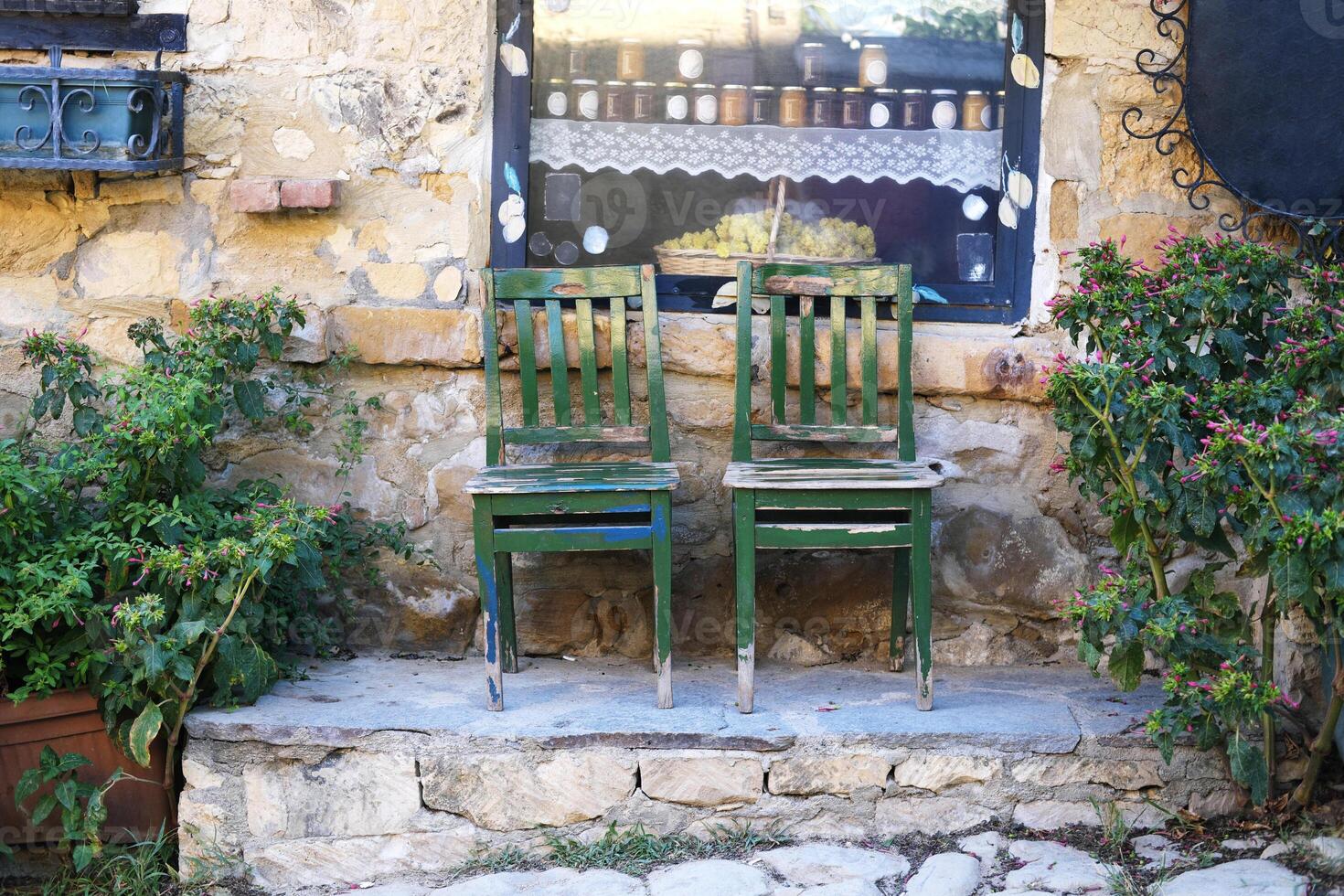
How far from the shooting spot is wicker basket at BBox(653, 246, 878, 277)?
11.3ft

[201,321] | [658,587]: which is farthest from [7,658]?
[658,587]

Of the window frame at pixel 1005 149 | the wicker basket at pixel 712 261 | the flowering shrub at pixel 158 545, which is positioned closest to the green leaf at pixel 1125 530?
the window frame at pixel 1005 149

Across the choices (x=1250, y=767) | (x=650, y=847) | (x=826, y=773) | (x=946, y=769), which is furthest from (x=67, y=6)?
(x=1250, y=767)

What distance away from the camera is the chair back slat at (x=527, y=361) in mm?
3205

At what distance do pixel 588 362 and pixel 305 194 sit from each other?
846 millimetres

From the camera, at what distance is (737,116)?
3475 millimetres

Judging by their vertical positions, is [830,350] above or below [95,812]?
Answer: above

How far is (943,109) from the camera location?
3455mm

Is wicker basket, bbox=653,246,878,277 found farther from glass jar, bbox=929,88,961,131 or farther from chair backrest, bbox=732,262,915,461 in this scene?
glass jar, bbox=929,88,961,131

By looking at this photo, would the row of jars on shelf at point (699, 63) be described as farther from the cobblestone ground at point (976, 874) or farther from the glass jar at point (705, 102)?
the cobblestone ground at point (976, 874)

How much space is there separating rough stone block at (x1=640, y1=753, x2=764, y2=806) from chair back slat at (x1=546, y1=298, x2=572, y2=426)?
0.93 m

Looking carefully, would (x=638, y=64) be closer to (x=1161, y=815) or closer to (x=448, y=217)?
(x=448, y=217)

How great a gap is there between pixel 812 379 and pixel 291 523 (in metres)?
1.34

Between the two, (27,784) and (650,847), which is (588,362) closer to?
(650,847)
